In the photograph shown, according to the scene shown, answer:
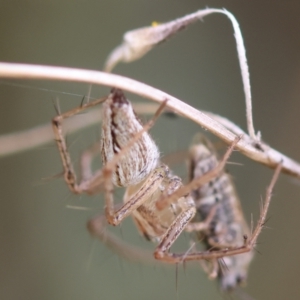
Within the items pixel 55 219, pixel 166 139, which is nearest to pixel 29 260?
pixel 55 219

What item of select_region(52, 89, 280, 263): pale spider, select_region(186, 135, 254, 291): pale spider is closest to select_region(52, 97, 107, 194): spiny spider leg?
select_region(52, 89, 280, 263): pale spider

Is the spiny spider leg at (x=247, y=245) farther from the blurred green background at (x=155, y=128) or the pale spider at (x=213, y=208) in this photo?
the blurred green background at (x=155, y=128)

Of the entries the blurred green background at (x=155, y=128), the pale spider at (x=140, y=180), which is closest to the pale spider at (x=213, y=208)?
the pale spider at (x=140, y=180)

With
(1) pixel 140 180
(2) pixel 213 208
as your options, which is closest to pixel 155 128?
(2) pixel 213 208

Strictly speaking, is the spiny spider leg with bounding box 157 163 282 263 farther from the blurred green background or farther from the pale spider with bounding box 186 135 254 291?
the blurred green background

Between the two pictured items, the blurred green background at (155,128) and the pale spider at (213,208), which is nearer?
the pale spider at (213,208)

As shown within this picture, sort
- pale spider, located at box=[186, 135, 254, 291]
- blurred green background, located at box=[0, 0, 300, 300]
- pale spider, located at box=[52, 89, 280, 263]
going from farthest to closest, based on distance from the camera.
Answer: blurred green background, located at box=[0, 0, 300, 300]
pale spider, located at box=[186, 135, 254, 291]
pale spider, located at box=[52, 89, 280, 263]

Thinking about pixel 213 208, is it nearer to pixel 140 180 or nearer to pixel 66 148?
pixel 140 180
